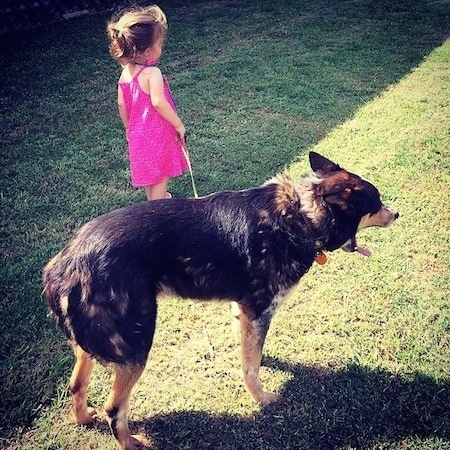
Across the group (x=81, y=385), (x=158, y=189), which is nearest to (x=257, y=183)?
(x=158, y=189)

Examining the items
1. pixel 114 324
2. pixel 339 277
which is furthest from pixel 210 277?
Result: pixel 339 277

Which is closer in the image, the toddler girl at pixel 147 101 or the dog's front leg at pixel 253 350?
the dog's front leg at pixel 253 350

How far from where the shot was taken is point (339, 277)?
3.93m

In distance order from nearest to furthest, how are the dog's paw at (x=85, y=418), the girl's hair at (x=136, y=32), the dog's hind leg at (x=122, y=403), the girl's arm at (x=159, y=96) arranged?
1. the dog's hind leg at (x=122, y=403)
2. the dog's paw at (x=85, y=418)
3. the girl's hair at (x=136, y=32)
4. the girl's arm at (x=159, y=96)

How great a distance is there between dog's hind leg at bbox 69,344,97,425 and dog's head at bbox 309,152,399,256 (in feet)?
5.69

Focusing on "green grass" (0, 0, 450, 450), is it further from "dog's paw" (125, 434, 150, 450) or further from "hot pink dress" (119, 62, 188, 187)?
"hot pink dress" (119, 62, 188, 187)

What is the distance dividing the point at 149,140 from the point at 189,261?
1879 mm

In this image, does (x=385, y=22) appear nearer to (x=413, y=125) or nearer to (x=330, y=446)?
(x=413, y=125)

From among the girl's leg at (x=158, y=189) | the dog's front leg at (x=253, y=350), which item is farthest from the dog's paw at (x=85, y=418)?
the girl's leg at (x=158, y=189)

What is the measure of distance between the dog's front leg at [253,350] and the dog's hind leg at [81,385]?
3.30 feet

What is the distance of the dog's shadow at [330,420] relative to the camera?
8.98 ft

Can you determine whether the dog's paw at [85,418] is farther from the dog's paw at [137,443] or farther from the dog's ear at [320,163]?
the dog's ear at [320,163]

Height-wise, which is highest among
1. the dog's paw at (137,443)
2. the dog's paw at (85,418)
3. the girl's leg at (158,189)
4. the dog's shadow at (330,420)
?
the girl's leg at (158,189)

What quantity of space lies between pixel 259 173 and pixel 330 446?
10.8 ft
